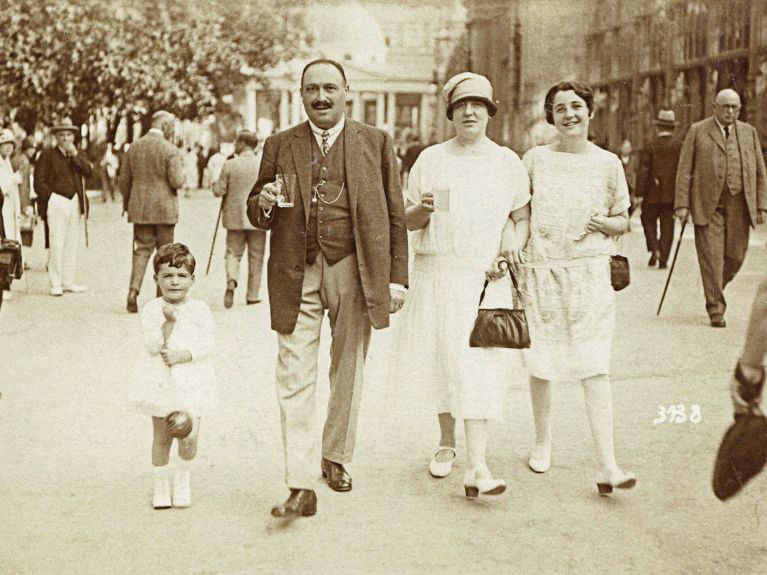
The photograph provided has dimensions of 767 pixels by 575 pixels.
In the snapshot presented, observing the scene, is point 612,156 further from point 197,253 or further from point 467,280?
point 197,253

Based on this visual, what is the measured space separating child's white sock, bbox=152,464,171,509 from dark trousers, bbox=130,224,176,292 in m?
6.80

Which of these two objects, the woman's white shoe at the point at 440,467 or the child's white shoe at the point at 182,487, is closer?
the child's white shoe at the point at 182,487

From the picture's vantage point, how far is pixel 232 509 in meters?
5.33

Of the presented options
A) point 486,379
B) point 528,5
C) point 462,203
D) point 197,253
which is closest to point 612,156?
point 462,203

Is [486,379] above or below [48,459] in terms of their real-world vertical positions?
above

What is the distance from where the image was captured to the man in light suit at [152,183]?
11828mm

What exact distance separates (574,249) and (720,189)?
16.9 ft

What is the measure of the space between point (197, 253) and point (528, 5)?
11878mm

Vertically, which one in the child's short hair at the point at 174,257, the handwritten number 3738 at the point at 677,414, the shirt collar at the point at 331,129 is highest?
the shirt collar at the point at 331,129

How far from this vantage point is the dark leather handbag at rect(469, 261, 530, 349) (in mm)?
5668

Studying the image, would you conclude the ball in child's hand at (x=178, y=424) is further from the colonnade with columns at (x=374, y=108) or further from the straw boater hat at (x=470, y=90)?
the colonnade with columns at (x=374, y=108)

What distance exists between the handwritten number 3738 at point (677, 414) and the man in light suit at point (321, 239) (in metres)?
2.18

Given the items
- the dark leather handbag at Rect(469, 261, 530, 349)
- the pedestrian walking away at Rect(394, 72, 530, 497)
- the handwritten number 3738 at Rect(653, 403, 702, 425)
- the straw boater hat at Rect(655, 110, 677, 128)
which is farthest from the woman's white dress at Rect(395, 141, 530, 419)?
the straw boater hat at Rect(655, 110, 677, 128)

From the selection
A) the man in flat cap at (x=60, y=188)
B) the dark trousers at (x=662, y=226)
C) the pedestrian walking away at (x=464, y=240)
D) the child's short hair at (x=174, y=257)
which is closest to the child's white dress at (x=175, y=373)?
the child's short hair at (x=174, y=257)
